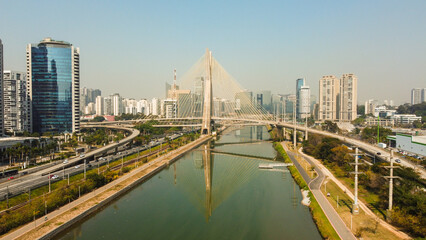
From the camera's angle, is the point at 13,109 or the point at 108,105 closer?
the point at 13,109

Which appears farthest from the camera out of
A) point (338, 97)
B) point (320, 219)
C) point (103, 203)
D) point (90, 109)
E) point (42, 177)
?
point (90, 109)

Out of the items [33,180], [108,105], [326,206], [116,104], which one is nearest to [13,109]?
[33,180]

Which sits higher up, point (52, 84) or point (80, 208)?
point (52, 84)

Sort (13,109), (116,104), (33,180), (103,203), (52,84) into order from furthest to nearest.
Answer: (116,104) → (52,84) → (13,109) → (33,180) → (103,203)

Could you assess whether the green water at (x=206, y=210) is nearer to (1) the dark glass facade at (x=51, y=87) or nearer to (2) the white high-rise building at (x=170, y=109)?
(1) the dark glass facade at (x=51, y=87)

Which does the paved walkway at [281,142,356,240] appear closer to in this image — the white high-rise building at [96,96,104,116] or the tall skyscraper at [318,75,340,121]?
the tall skyscraper at [318,75,340,121]

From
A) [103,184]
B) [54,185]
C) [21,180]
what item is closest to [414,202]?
[103,184]

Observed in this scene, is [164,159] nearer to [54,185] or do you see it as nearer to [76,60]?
[54,185]

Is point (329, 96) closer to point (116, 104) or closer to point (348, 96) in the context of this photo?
point (348, 96)
